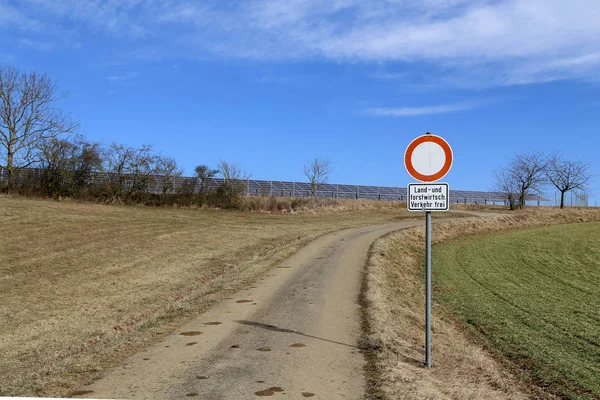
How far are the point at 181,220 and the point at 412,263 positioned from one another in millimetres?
17466

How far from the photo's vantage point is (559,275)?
20.1 m

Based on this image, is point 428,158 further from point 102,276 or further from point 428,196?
point 102,276

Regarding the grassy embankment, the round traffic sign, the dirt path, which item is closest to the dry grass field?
the dirt path

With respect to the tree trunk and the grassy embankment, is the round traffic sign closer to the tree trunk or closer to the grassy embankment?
the grassy embankment

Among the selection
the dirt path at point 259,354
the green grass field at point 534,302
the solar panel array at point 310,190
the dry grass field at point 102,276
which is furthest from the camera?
the solar panel array at point 310,190

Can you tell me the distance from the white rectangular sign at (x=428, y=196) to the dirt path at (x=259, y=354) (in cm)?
224

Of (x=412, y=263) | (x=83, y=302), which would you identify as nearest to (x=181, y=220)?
(x=412, y=263)

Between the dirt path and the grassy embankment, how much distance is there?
Answer: 1.56ft

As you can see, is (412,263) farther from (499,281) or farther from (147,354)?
(147,354)

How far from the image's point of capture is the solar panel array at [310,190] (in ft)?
145

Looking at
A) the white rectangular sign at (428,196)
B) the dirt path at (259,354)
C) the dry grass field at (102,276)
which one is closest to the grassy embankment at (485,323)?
the dirt path at (259,354)

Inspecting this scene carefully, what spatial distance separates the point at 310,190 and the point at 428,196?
2318 inches

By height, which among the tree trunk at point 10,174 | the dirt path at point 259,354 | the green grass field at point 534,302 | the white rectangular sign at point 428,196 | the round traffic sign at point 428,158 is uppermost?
the tree trunk at point 10,174

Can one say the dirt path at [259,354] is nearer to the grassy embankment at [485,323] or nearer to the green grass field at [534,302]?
the grassy embankment at [485,323]
